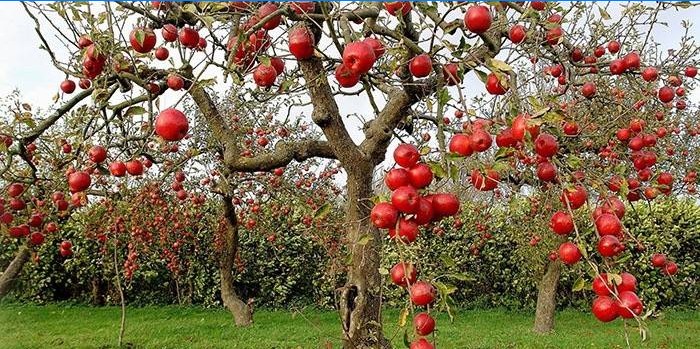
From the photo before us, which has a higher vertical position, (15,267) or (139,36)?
(139,36)

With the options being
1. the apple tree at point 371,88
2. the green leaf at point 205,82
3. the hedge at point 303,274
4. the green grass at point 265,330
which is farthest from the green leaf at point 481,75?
the hedge at point 303,274

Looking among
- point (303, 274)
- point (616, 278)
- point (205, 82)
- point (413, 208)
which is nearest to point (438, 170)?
point (413, 208)

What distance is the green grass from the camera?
23.3ft

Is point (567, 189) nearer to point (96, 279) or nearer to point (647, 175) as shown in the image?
point (647, 175)

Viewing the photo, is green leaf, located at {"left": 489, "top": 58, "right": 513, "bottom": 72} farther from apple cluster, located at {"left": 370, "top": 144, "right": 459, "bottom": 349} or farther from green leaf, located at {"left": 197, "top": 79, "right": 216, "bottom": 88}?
green leaf, located at {"left": 197, "top": 79, "right": 216, "bottom": 88}

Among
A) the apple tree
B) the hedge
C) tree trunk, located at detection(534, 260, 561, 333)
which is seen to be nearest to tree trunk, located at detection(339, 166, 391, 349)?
the apple tree

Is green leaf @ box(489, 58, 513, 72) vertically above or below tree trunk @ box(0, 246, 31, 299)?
above

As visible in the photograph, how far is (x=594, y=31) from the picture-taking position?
14.6 feet

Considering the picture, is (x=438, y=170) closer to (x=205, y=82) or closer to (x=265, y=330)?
(x=205, y=82)

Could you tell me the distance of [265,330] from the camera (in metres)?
7.79

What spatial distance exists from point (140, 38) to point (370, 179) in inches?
54.2

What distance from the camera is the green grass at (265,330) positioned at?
279 inches

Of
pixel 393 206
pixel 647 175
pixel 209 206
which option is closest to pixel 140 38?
pixel 393 206

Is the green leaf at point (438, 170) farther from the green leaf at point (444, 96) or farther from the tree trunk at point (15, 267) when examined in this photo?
the tree trunk at point (15, 267)
